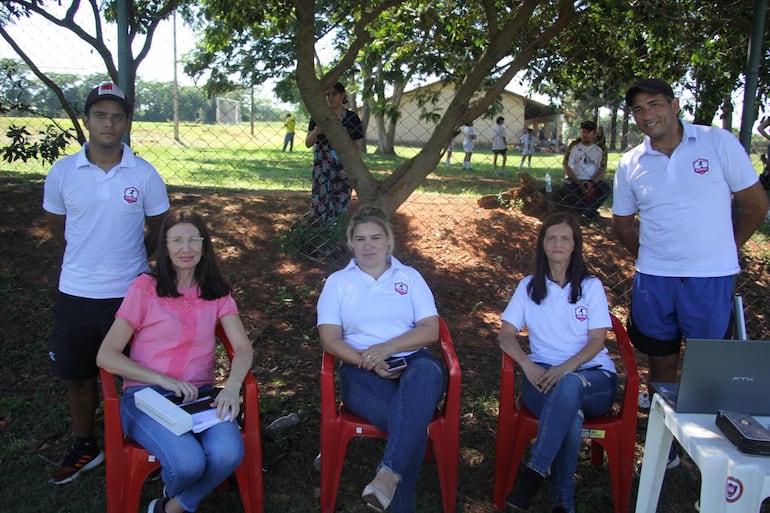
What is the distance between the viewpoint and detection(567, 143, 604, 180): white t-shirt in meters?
7.07

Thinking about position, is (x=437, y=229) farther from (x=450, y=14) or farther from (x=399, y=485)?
(x=399, y=485)

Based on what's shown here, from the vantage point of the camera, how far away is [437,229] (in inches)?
234

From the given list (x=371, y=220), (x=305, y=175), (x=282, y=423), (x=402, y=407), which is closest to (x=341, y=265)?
(x=282, y=423)

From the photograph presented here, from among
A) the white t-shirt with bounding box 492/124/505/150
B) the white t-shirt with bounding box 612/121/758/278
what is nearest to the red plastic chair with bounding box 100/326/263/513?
the white t-shirt with bounding box 612/121/758/278

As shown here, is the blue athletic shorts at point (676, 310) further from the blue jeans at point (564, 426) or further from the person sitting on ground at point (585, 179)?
the person sitting on ground at point (585, 179)

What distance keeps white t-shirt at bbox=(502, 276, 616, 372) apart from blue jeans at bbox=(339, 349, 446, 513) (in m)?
0.51

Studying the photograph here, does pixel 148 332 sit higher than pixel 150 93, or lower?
lower

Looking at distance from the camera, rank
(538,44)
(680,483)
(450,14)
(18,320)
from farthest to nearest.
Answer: (450,14), (538,44), (18,320), (680,483)

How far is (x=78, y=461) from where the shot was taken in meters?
2.93

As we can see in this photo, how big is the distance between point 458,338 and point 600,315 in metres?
1.59

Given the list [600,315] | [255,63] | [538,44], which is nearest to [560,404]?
[600,315]

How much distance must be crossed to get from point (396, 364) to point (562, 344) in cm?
77

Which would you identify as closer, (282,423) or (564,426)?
(564,426)

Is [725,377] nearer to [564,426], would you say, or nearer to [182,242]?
[564,426]
